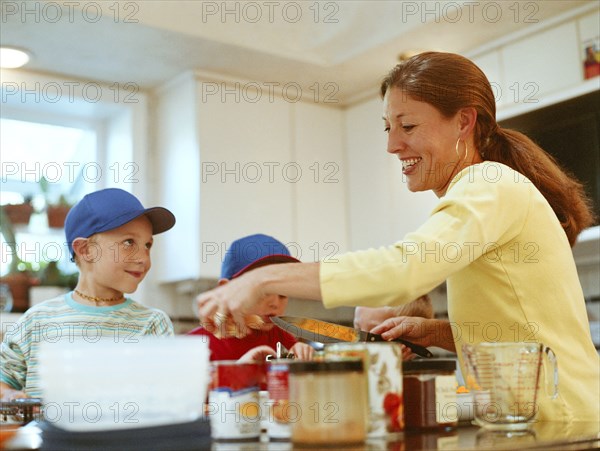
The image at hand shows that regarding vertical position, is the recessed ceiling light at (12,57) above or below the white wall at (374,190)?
above

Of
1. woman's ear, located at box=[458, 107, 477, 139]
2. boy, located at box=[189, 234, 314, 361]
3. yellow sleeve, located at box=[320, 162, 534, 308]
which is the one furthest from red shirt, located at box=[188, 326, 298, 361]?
yellow sleeve, located at box=[320, 162, 534, 308]

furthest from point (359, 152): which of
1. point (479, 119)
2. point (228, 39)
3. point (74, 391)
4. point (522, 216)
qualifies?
point (74, 391)

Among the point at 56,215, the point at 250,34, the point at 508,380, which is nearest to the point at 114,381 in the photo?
the point at 508,380

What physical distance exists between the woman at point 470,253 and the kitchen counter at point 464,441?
162mm

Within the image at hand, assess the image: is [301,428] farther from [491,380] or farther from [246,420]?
[491,380]

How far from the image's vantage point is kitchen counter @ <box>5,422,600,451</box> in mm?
864

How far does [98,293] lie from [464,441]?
4.82 feet

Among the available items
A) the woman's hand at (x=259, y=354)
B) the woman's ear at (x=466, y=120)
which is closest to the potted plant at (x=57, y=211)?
the woman's hand at (x=259, y=354)

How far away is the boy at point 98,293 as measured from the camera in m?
2.07

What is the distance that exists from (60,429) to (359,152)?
9.44ft

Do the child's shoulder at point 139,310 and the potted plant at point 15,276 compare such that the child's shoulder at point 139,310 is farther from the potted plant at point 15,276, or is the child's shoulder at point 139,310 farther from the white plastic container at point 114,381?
the white plastic container at point 114,381

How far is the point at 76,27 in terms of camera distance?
2.77 metres

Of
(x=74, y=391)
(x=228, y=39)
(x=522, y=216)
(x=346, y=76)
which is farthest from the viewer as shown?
(x=346, y=76)

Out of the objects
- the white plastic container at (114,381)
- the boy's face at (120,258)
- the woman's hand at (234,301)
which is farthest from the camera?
the boy's face at (120,258)
